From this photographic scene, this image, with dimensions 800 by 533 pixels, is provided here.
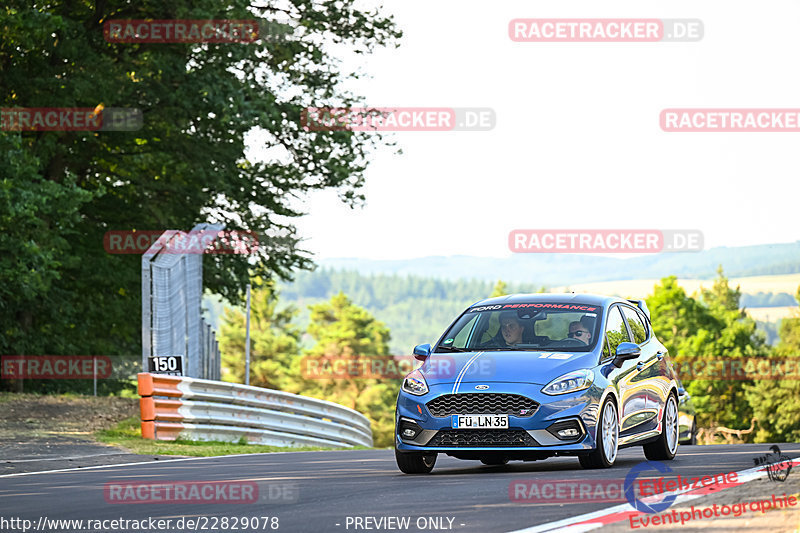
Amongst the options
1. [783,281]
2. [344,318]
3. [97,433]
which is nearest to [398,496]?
[97,433]

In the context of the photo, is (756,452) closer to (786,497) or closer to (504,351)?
(504,351)

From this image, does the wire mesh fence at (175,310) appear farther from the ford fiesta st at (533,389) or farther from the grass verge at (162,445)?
the ford fiesta st at (533,389)

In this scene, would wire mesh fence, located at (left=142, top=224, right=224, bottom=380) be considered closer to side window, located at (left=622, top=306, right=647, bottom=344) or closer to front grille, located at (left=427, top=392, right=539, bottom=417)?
side window, located at (left=622, top=306, right=647, bottom=344)

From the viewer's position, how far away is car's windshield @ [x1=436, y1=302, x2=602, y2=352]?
12424 mm

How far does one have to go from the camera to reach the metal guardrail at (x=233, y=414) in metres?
18.6

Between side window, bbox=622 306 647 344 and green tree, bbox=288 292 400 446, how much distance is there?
10811 cm

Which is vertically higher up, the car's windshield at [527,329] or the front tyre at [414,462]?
the car's windshield at [527,329]

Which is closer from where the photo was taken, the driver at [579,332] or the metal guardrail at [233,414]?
the driver at [579,332]

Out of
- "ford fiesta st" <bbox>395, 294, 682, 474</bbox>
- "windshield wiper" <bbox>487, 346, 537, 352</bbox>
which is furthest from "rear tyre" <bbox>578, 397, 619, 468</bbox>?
"windshield wiper" <bbox>487, 346, 537, 352</bbox>

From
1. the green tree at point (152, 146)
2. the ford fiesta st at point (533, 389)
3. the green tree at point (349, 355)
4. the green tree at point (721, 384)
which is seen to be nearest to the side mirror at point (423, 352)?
the ford fiesta st at point (533, 389)

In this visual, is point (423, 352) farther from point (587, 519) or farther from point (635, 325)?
point (587, 519)

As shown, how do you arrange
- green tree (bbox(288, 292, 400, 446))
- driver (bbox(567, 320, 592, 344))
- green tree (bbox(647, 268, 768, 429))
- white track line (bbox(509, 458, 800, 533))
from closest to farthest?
white track line (bbox(509, 458, 800, 533))
driver (bbox(567, 320, 592, 344))
green tree (bbox(647, 268, 768, 429))
green tree (bbox(288, 292, 400, 446))

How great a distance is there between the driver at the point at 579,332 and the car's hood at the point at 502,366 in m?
0.36

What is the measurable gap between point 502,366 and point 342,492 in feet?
8.01
